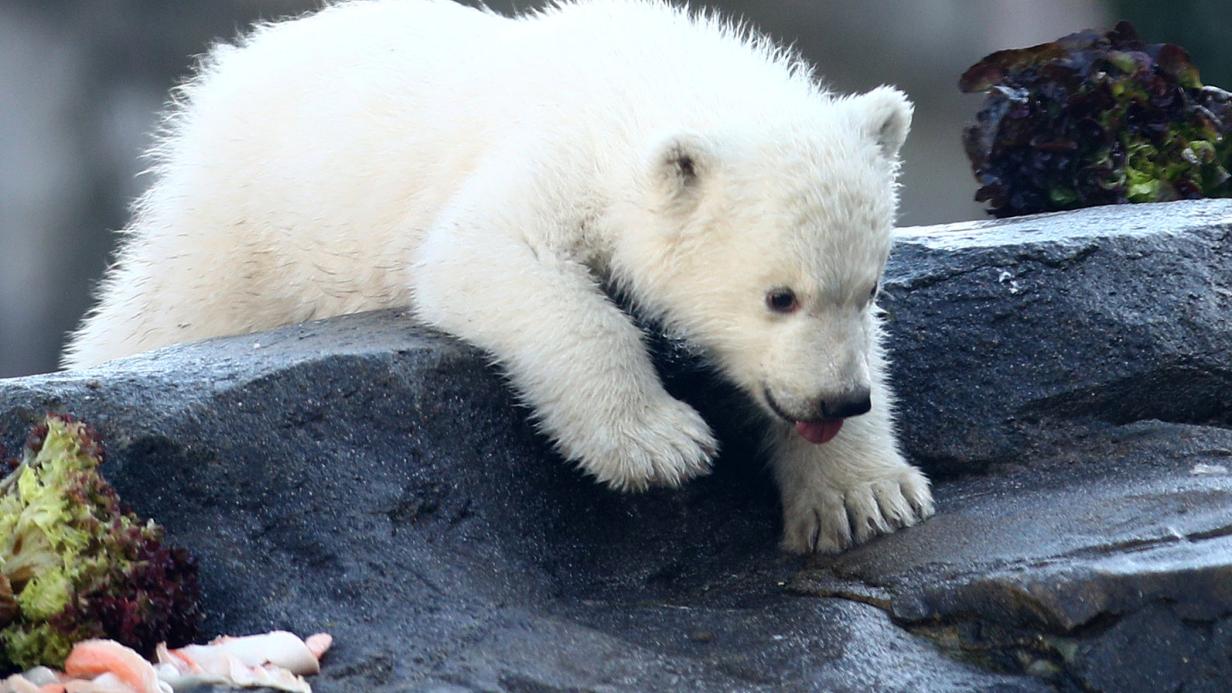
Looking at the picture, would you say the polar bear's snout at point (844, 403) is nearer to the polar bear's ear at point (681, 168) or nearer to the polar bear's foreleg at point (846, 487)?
the polar bear's foreleg at point (846, 487)

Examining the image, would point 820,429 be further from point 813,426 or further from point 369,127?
point 369,127

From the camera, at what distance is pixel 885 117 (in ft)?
12.6

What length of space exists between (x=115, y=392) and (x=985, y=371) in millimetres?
2620

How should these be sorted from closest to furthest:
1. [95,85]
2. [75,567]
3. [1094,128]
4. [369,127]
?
[75,567] → [369,127] → [1094,128] → [95,85]

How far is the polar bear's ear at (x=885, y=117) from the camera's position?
12.6 ft

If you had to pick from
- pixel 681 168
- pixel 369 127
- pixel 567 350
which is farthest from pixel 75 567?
pixel 369 127

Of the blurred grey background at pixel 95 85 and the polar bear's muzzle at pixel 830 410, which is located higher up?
the polar bear's muzzle at pixel 830 410

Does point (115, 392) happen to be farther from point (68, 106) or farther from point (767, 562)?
point (68, 106)

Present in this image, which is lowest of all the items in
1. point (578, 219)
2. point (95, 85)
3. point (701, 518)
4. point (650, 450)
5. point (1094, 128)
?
point (95, 85)

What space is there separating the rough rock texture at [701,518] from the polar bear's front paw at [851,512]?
0.07 meters

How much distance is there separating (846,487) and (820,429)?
255 millimetres

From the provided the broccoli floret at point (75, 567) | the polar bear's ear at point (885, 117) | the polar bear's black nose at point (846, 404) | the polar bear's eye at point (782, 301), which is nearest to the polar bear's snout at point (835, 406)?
the polar bear's black nose at point (846, 404)

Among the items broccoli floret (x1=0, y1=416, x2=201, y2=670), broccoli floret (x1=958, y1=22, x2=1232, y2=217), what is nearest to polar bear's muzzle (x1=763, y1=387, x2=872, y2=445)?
broccoli floret (x1=0, y1=416, x2=201, y2=670)

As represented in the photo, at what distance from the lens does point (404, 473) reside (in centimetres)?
354
